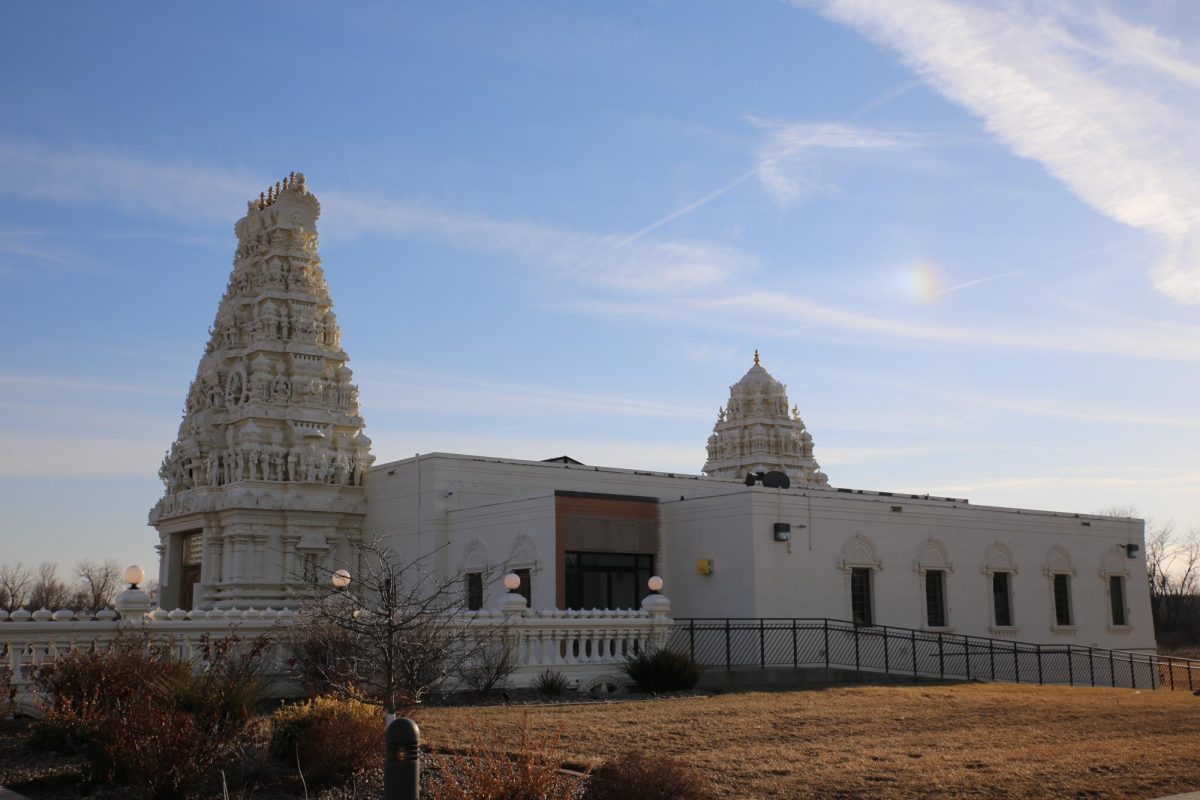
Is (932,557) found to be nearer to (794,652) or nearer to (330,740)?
(794,652)

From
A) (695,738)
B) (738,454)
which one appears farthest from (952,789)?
(738,454)

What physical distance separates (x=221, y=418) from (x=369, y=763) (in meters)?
32.5

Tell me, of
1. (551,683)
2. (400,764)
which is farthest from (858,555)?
(400,764)

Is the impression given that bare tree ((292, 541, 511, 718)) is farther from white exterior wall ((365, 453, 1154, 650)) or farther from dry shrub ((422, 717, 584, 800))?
white exterior wall ((365, 453, 1154, 650))

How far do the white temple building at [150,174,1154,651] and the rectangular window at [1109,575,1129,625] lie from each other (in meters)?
0.07

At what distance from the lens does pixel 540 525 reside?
32.1 m

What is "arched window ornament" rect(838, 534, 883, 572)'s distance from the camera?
32.1 m

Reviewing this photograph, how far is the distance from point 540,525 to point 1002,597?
1436cm

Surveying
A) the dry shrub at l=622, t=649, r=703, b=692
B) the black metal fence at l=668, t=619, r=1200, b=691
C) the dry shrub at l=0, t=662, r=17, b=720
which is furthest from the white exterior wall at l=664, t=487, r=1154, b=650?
the dry shrub at l=0, t=662, r=17, b=720

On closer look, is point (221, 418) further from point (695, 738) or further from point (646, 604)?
point (695, 738)

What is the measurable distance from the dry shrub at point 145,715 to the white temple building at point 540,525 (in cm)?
1259

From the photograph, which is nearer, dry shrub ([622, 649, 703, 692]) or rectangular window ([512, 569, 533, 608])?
dry shrub ([622, 649, 703, 692])

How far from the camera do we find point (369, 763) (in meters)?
11.8

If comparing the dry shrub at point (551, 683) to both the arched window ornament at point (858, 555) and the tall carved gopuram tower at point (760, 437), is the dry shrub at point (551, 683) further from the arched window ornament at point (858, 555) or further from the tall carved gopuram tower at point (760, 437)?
the tall carved gopuram tower at point (760, 437)
